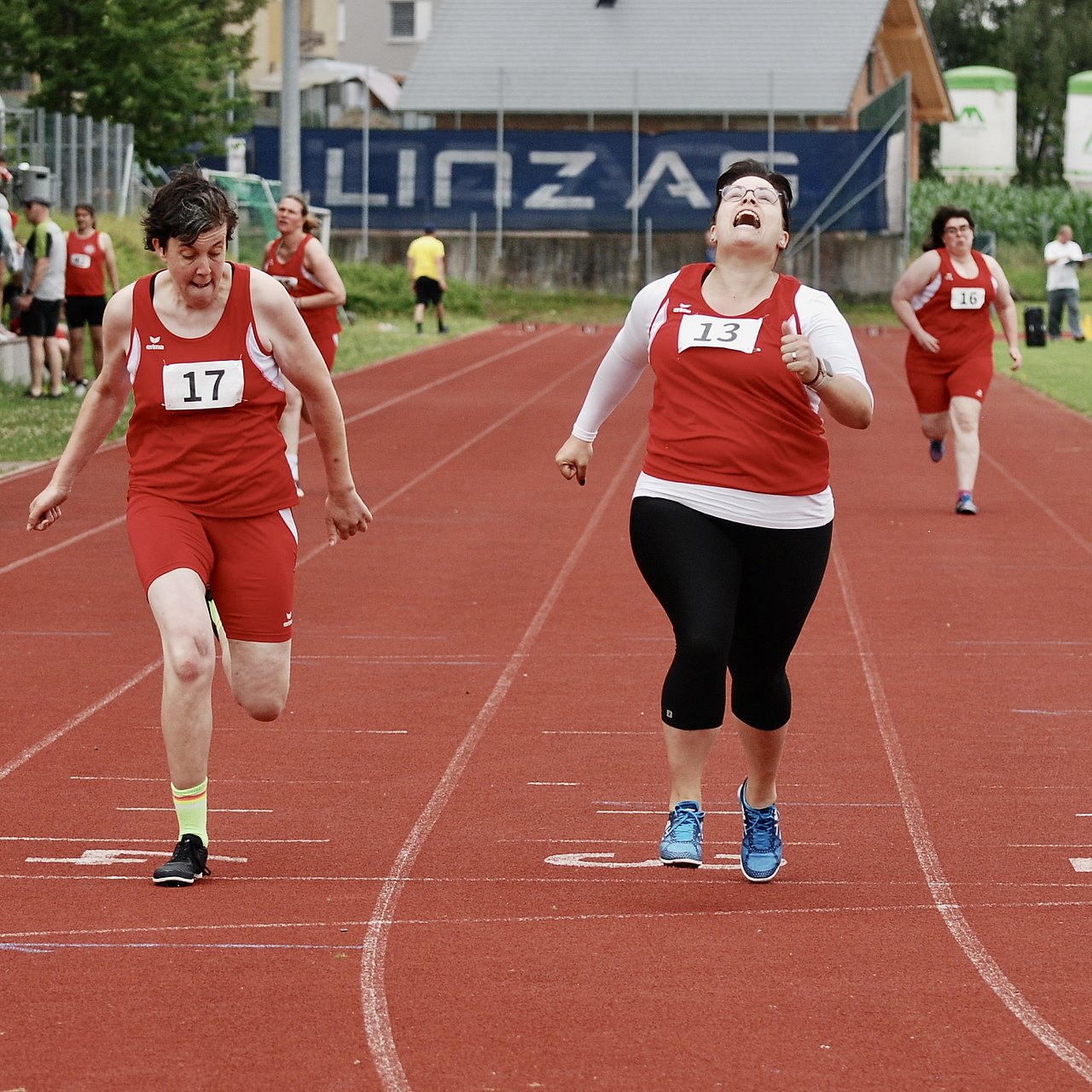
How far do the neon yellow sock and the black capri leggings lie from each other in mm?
1266

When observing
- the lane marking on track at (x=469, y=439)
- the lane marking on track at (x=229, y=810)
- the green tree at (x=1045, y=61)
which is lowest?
the lane marking on track at (x=469, y=439)

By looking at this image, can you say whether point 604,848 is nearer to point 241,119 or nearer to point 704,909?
point 704,909

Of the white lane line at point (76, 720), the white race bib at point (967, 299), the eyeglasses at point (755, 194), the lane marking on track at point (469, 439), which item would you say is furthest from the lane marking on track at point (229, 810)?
the white race bib at point (967, 299)

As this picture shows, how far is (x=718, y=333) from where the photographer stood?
5320mm

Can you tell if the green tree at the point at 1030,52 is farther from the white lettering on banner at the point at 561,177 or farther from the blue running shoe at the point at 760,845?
the blue running shoe at the point at 760,845

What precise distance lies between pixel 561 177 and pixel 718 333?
35.6 meters

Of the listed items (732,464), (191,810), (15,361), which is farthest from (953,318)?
(15,361)

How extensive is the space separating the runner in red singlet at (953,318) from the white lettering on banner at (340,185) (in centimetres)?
2809

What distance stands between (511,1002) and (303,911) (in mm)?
934

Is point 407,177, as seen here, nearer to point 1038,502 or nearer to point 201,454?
point 1038,502

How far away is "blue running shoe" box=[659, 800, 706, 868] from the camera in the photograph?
17.5 ft

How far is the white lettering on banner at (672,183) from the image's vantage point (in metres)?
40.1

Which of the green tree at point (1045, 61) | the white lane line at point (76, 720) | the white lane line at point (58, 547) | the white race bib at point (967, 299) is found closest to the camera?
the white lane line at point (76, 720)

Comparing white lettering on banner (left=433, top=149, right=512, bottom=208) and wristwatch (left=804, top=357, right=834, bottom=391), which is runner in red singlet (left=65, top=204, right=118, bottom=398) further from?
white lettering on banner (left=433, top=149, right=512, bottom=208)
